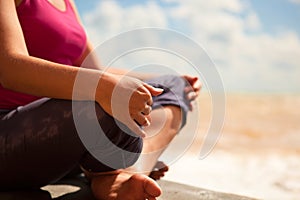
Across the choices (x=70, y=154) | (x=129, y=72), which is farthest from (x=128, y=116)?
(x=129, y=72)

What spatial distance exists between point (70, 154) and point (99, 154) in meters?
0.07

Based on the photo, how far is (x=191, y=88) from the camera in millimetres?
1515

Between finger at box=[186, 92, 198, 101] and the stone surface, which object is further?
finger at box=[186, 92, 198, 101]

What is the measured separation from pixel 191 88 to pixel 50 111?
0.66 metres

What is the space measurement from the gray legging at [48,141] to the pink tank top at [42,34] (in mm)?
95

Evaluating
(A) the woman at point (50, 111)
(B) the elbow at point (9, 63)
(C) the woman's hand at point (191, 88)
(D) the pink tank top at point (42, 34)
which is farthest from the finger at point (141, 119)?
(C) the woman's hand at point (191, 88)

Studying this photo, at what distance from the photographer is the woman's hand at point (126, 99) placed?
882mm

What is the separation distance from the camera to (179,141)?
4.35ft

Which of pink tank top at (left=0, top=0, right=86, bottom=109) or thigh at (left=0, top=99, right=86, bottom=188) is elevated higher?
pink tank top at (left=0, top=0, right=86, bottom=109)

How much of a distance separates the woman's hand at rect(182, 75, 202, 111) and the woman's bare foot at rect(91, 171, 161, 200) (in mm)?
487

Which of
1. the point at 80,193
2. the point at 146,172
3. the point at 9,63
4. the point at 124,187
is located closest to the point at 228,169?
the point at 146,172

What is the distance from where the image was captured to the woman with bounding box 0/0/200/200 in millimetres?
915

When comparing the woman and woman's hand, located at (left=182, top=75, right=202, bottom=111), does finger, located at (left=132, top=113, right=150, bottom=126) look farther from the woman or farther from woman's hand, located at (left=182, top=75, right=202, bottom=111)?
woman's hand, located at (left=182, top=75, right=202, bottom=111)

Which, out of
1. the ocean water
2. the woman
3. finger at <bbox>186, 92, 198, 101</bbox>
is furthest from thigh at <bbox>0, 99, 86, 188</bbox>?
finger at <bbox>186, 92, 198, 101</bbox>
